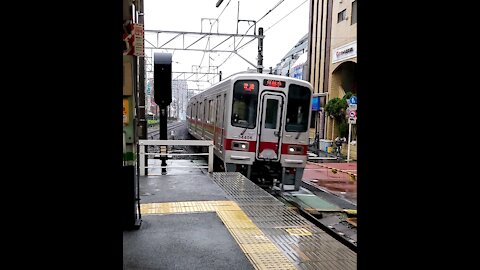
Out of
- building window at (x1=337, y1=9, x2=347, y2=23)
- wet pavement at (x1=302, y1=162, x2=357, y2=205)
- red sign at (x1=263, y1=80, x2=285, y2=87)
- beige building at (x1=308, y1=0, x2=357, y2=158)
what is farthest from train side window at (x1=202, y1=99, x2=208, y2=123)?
building window at (x1=337, y1=9, x2=347, y2=23)

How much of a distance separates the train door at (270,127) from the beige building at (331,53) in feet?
35.6

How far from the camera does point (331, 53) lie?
22.3 metres

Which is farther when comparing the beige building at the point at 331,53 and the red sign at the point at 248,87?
the beige building at the point at 331,53

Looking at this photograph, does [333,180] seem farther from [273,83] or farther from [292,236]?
[292,236]

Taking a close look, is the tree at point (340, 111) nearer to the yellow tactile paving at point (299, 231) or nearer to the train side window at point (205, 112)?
the train side window at point (205, 112)

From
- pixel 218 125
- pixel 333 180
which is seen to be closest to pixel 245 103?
pixel 218 125

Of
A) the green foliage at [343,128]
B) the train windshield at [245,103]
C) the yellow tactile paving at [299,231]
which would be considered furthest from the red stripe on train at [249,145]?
the green foliage at [343,128]

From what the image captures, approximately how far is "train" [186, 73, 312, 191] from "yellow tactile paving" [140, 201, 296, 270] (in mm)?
4118

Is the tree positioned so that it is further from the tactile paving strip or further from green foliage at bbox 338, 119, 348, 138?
the tactile paving strip

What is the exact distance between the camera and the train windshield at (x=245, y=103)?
9617mm

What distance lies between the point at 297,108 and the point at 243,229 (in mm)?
5978
